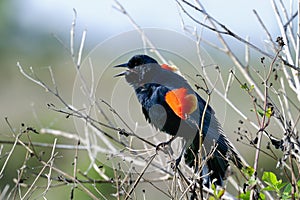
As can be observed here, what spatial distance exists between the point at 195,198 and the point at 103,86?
1.34m

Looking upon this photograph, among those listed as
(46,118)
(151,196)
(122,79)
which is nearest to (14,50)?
(46,118)

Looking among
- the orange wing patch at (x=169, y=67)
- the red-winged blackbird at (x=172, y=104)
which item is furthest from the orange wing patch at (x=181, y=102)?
the orange wing patch at (x=169, y=67)

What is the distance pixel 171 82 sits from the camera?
11.0ft

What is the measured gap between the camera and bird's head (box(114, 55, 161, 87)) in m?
3.37

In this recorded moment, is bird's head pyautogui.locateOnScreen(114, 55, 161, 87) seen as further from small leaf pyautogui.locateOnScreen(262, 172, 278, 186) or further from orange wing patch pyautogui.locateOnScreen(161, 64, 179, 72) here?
small leaf pyautogui.locateOnScreen(262, 172, 278, 186)

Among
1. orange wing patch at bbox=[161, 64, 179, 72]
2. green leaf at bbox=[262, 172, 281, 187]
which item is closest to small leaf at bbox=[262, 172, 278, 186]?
green leaf at bbox=[262, 172, 281, 187]

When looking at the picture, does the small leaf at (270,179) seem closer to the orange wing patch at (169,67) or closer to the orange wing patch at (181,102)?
the orange wing patch at (181,102)

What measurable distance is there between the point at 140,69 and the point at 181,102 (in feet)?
1.21

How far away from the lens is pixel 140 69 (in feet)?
11.2

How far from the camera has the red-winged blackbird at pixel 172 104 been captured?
9.98 feet

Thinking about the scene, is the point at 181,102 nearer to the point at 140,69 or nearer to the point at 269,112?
the point at 140,69

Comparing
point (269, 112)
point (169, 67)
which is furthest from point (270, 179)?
point (169, 67)

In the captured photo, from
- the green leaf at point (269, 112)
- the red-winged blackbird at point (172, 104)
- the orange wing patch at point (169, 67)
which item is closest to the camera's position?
the green leaf at point (269, 112)

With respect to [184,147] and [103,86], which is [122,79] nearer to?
[103,86]
